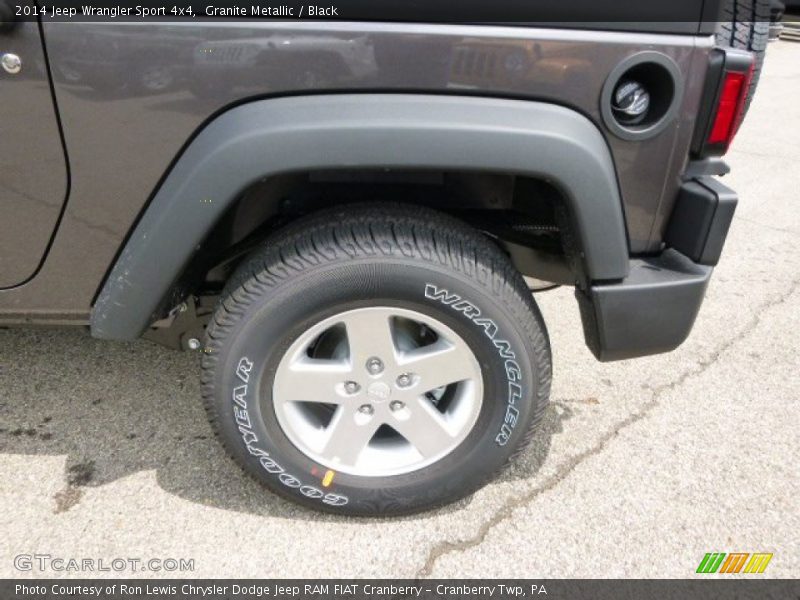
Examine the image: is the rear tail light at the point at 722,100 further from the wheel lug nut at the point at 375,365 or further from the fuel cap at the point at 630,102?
the wheel lug nut at the point at 375,365

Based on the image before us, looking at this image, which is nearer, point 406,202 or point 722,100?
point 722,100

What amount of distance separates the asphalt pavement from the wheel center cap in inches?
17.0

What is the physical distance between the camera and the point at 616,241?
1.66 metres

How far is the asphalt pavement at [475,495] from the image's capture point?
1.86m

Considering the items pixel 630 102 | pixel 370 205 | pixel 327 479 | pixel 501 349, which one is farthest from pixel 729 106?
pixel 327 479

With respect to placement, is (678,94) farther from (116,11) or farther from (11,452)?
(11,452)

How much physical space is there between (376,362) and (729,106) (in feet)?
3.69

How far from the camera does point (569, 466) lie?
2203mm

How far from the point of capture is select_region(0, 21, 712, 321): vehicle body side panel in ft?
4.74

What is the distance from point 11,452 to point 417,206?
162cm

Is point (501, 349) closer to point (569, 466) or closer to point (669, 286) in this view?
point (669, 286)
